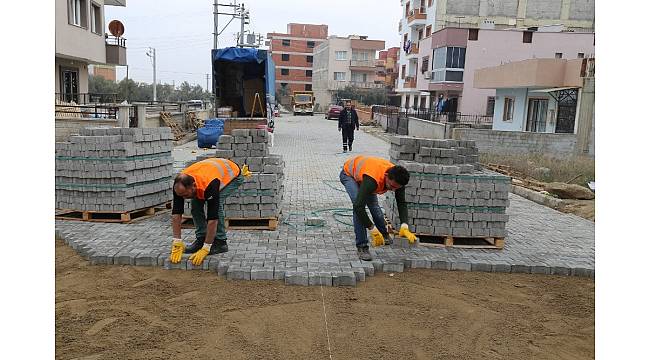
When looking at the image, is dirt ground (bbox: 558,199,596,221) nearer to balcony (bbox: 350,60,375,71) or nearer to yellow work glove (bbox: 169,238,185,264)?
yellow work glove (bbox: 169,238,185,264)

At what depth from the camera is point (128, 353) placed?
3662 mm

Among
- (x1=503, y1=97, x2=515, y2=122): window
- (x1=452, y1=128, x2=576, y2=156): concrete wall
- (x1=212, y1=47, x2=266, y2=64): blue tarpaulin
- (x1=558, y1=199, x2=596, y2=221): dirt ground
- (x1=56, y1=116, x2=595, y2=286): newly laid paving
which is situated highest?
(x1=212, y1=47, x2=266, y2=64): blue tarpaulin

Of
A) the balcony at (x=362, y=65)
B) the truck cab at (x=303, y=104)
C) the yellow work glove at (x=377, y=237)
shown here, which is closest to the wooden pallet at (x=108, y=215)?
the yellow work glove at (x=377, y=237)

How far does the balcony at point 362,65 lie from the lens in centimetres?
6444

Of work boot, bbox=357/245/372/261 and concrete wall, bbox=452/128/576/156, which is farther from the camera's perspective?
concrete wall, bbox=452/128/576/156

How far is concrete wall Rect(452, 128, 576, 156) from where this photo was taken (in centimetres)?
1566

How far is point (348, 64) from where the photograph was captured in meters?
64.3

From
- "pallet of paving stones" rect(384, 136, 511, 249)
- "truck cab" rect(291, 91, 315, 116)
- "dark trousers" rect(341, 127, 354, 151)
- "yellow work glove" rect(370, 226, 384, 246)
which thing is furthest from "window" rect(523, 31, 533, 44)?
"yellow work glove" rect(370, 226, 384, 246)

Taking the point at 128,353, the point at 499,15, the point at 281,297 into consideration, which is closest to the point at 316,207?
the point at 281,297

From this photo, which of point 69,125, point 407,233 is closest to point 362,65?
point 69,125

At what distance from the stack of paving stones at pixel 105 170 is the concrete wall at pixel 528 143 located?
11707mm

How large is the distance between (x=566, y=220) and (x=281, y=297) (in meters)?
6.25

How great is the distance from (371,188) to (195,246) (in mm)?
2334

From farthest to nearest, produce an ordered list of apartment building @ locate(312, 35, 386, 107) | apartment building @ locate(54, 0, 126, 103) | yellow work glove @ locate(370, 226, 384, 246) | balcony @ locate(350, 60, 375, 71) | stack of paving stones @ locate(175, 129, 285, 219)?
balcony @ locate(350, 60, 375, 71) < apartment building @ locate(312, 35, 386, 107) < apartment building @ locate(54, 0, 126, 103) < stack of paving stones @ locate(175, 129, 285, 219) < yellow work glove @ locate(370, 226, 384, 246)
